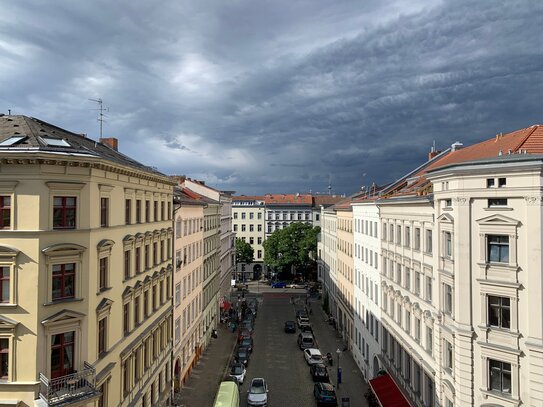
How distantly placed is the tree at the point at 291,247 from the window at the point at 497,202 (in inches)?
2818

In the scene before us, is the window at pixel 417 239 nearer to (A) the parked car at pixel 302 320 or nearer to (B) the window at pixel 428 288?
(B) the window at pixel 428 288

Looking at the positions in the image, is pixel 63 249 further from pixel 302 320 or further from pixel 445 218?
pixel 302 320

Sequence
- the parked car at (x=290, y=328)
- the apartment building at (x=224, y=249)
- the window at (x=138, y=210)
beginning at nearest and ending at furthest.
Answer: the window at (x=138, y=210), the parked car at (x=290, y=328), the apartment building at (x=224, y=249)

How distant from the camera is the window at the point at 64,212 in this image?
1772 centimetres

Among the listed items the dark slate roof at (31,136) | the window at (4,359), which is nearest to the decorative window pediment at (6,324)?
the window at (4,359)

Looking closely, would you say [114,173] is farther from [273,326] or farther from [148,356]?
[273,326]

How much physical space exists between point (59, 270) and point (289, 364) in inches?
1252

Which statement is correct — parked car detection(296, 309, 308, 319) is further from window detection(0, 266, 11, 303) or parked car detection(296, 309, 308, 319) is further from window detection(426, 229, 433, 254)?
window detection(0, 266, 11, 303)

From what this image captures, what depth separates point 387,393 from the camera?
30.1m

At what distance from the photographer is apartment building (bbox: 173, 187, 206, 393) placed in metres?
36.6

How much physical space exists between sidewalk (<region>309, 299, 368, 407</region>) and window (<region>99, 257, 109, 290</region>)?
2241cm

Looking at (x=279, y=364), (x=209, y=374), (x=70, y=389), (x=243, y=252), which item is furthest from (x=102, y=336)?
(x=243, y=252)

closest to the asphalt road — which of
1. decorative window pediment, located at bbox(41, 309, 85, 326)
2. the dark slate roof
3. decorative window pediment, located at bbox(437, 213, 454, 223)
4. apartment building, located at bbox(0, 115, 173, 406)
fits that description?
apartment building, located at bbox(0, 115, 173, 406)

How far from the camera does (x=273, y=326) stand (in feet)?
200
